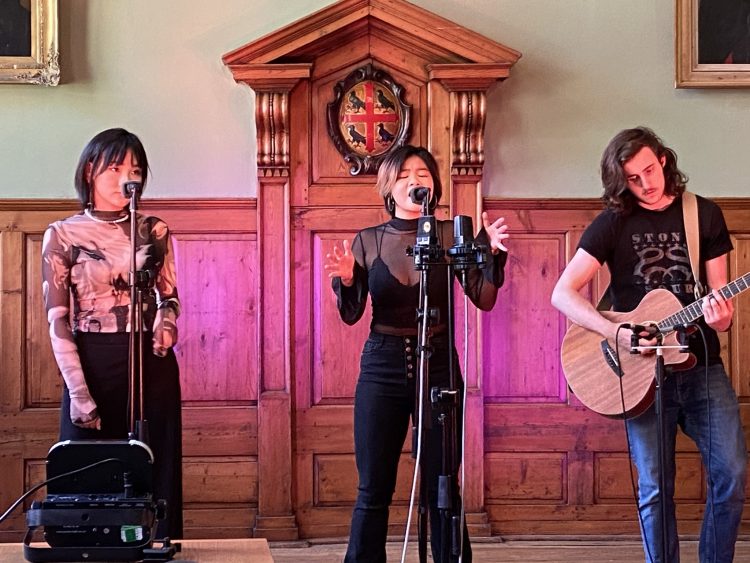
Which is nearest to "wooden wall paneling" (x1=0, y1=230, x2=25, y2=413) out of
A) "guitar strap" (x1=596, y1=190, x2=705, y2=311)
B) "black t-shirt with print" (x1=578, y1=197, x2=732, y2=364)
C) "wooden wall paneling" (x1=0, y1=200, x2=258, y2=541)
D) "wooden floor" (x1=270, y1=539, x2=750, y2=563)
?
"wooden wall paneling" (x1=0, y1=200, x2=258, y2=541)

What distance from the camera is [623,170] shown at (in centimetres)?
328

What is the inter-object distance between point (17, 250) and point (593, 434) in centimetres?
289

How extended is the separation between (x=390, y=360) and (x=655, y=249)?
994 mm

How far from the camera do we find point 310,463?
454 cm

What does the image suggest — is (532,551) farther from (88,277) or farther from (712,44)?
(712,44)

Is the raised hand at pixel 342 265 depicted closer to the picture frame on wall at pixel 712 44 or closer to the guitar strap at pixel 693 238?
the guitar strap at pixel 693 238

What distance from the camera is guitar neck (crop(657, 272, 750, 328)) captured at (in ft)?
10.1

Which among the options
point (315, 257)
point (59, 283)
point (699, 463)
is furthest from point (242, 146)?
point (699, 463)

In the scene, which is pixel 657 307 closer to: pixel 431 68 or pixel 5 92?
pixel 431 68

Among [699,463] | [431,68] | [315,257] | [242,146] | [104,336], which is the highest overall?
[431,68]

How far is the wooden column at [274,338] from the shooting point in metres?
4.46

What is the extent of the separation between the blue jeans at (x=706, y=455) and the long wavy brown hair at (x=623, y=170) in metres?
0.62

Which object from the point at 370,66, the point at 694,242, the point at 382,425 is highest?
the point at 370,66

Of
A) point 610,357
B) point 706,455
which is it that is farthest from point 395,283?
point 706,455
